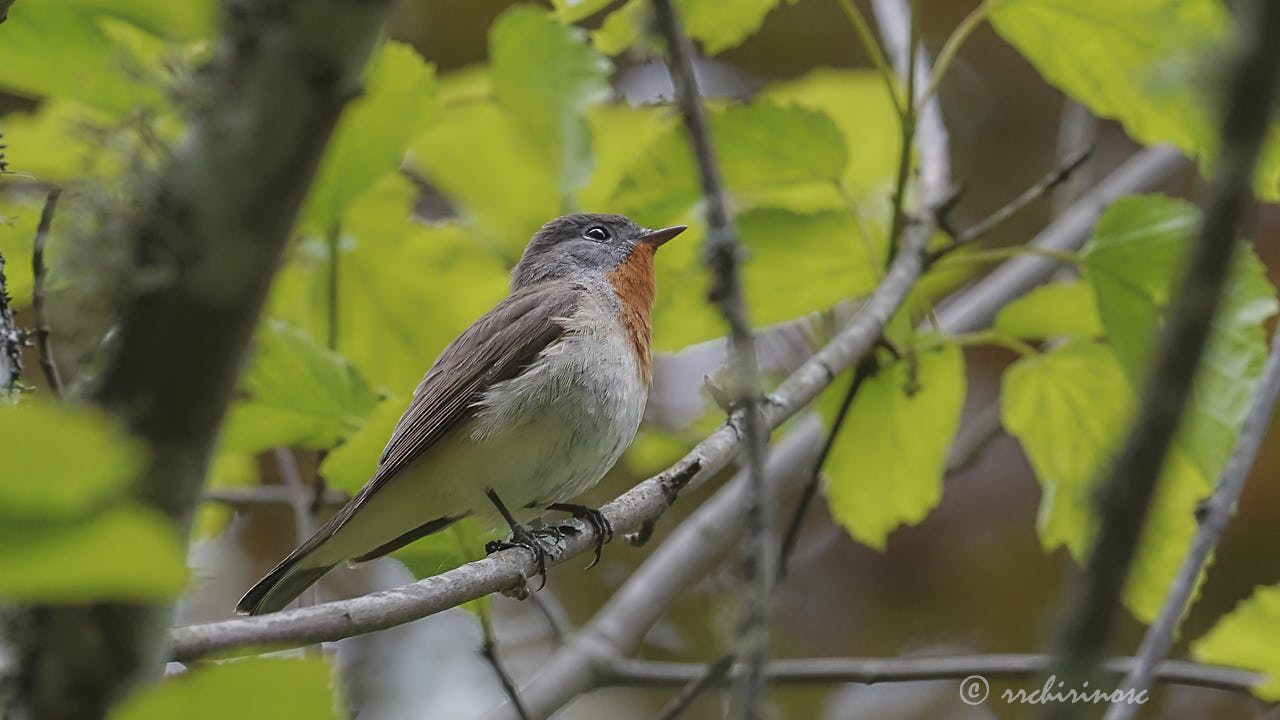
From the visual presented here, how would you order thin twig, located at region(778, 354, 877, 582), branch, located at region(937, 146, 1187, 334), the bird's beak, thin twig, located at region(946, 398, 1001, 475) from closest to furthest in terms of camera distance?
1. thin twig, located at region(778, 354, 877, 582)
2. the bird's beak
3. thin twig, located at region(946, 398, 1001, 475)
4. branch, located at region(937, 146, 1187, 334)

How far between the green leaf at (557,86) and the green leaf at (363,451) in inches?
37.7

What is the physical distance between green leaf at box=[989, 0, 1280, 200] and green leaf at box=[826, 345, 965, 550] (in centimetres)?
78

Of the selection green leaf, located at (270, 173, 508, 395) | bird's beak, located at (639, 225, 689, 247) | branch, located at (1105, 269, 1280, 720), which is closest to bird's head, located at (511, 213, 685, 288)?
bird's beak, located at (639, 225, 689, 247)

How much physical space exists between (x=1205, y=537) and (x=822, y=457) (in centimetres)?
116

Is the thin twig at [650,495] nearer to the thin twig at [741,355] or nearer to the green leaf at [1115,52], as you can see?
the green leaf at [1115,52]

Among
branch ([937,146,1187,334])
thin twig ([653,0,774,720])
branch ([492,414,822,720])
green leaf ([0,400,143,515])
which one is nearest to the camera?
green leaf ([0,400,143,515])

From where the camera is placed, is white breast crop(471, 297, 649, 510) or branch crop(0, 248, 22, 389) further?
white breast crop(471, 297, 649, 510)

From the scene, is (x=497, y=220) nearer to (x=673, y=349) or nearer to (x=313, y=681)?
(x=673, y=349)

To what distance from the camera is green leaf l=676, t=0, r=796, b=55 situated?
10.1 ft

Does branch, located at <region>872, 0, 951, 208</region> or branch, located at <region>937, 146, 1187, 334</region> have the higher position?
branch, located at <region>872, 0, 951, 208</region>

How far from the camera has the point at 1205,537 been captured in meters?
2.20

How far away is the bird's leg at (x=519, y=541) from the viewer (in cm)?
290

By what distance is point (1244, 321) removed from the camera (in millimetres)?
2834

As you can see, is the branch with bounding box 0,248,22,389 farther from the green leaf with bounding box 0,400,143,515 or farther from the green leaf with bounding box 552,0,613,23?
the green leaf with bounding box 0,400,143,515
